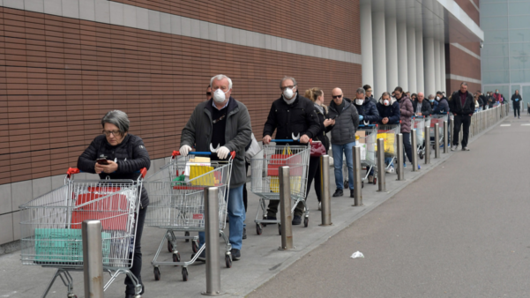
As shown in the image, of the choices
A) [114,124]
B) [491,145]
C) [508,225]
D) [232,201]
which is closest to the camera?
[114,124]

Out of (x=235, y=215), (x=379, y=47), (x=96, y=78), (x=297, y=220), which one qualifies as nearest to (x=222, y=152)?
(x=235, y=215)

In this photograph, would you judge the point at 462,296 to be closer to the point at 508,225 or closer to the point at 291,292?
the point at 291,292

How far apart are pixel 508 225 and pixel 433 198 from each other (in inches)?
118

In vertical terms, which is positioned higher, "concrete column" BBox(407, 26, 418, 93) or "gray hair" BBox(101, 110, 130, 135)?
"concrete column" BBox(407, 26, 418, 93)

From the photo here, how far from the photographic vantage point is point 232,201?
7.68 metres

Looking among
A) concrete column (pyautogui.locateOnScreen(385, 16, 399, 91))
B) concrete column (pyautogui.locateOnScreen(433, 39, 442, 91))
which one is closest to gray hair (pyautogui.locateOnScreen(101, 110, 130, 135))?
concrete column (pyautogui.locateOnScreen(385, 16, 399, 91))

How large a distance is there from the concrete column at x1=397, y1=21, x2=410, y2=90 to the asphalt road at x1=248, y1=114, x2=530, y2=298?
85.7 ft

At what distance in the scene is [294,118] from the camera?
1001 cm

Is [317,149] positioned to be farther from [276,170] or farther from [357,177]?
[276,170]

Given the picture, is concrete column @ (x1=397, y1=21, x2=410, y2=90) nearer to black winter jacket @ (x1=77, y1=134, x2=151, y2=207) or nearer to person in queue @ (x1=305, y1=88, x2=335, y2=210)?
person in queue @ (x1=305, y1=88, x2=335, y2=210)

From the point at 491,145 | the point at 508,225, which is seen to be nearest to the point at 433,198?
the point at 508,225

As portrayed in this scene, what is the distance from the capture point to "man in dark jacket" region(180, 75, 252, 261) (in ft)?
24.7

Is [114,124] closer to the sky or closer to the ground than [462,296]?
closer to the sky

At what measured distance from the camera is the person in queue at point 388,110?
16411mm
